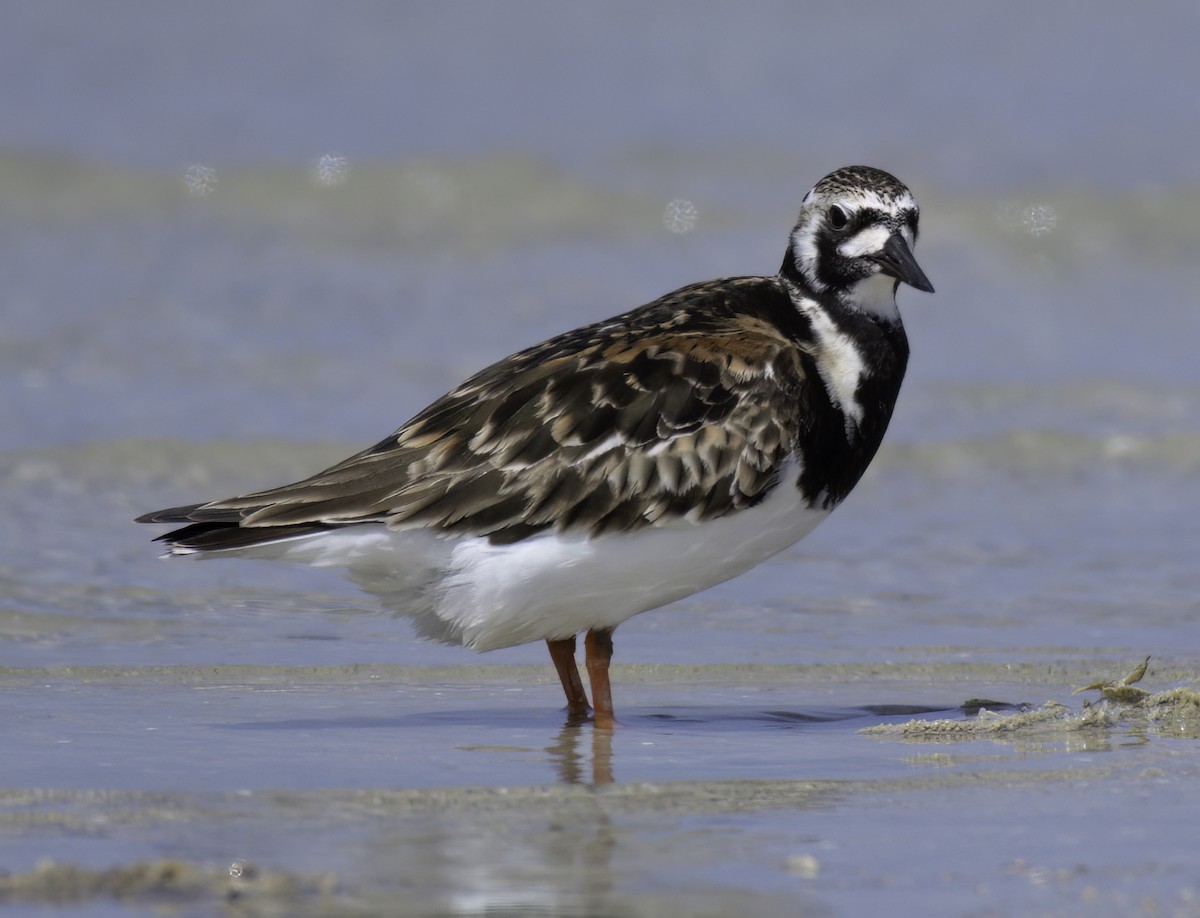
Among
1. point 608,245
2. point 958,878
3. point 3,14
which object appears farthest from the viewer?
point 3,14

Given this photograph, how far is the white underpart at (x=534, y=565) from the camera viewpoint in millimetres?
5031

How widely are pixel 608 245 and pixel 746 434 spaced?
8056 millimetres

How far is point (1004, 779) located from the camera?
4.52 m

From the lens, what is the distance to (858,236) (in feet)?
17.8

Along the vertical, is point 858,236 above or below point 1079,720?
above

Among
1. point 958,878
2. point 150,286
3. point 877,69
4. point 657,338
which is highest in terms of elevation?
point 877,69

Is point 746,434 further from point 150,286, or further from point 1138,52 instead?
point 1138,52

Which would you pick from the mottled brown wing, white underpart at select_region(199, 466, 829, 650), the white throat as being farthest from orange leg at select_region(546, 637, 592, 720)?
the white throat

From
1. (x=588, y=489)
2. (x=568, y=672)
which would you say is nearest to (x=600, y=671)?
(x=568, y=672)

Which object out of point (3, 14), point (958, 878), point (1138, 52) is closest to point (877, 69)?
point (1138, 52)

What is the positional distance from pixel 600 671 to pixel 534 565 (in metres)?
0.48

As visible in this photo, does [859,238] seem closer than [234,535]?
No

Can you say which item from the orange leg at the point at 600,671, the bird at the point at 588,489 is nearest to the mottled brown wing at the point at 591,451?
the bird at the point at 588,489

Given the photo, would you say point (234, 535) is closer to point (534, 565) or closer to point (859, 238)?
point (534, 565)
